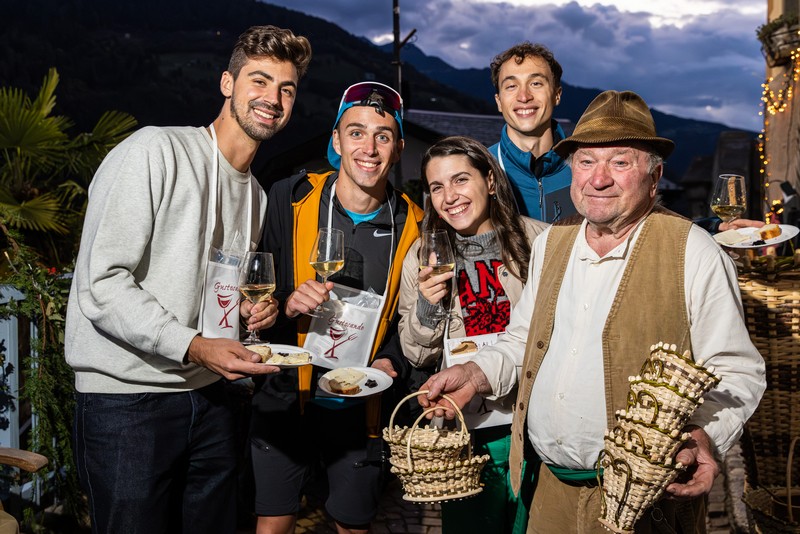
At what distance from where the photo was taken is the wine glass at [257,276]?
2680 millimetres

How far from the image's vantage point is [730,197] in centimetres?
347

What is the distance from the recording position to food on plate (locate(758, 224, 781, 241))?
3.08m

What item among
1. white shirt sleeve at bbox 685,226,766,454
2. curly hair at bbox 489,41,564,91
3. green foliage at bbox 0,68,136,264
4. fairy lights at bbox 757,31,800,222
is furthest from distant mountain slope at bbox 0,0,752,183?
white shirt sleeve at bbox 685,226,766,454

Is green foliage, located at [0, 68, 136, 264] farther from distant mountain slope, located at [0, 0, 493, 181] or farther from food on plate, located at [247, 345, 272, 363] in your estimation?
distant mountain slope, located at [0, 0, 493, 181]

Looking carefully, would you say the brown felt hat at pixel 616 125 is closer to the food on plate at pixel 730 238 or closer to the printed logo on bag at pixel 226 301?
the food on plate at pixel 730 238

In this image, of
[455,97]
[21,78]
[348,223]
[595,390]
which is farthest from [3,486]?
[455,97]

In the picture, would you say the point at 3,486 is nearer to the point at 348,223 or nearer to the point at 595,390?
the point at 348,223

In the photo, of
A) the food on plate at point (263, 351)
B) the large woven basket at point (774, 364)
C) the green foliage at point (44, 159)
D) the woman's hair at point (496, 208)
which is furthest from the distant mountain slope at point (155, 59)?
the food on plate at point (263, 351)

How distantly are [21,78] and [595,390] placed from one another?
130ft

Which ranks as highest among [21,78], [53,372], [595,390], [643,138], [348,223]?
[21,78]

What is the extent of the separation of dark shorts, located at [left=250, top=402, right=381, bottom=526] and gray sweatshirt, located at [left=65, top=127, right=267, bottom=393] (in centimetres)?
52

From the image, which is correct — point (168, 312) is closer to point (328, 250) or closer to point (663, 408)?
point (328, 250)

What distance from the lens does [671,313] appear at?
2.23m

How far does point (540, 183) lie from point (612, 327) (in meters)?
1.68
